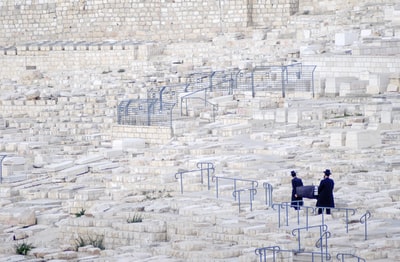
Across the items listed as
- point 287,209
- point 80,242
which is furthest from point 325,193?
point 80,242

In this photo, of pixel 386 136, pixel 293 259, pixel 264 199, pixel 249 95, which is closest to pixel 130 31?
pixel 249 95

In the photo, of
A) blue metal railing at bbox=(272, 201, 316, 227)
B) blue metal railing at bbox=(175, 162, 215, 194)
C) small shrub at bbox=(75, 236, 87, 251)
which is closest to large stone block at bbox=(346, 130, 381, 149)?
blue metal railing at bbox=(175, 162, 215, 194)

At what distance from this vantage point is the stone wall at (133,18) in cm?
4172

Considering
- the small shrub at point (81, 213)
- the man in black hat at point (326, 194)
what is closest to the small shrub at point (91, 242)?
the small shrub at point (81, 213)

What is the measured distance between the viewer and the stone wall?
41.7m

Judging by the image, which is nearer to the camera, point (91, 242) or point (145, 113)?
point (91, 242)

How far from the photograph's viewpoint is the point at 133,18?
43656mm

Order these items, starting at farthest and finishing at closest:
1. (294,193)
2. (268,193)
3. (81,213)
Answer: (81,213) < (268,193) < (294,193)

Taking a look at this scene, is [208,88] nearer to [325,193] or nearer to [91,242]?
[91,242]

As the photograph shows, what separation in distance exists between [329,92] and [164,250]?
451 inches

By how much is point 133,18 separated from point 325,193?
76.2 feet

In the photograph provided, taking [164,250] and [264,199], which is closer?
[164,250]

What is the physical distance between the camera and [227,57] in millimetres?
37344

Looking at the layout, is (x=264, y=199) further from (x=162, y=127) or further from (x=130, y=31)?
(x=130, y=31)
